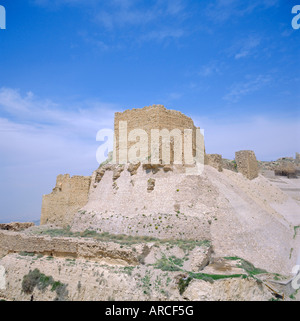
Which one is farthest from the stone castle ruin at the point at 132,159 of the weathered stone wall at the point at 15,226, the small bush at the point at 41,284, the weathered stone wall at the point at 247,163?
the small bush at the point at 41,284

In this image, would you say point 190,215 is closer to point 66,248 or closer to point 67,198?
point 66,248

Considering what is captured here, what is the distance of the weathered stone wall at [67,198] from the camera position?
20.1 metres

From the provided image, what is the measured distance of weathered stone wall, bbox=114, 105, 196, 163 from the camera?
61.6ft

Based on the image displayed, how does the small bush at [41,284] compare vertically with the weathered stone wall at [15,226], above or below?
below

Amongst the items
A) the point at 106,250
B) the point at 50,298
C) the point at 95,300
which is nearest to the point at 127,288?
the point at 95,300

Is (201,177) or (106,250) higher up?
(201,177)

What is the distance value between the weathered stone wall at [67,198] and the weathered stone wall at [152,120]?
3.17m

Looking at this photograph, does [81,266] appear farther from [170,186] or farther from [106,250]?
[170,186]

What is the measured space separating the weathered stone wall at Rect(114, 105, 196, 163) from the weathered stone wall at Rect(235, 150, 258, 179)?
23.4 feet

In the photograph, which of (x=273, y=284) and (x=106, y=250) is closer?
(x=273, y=284)

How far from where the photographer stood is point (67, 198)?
20375mm

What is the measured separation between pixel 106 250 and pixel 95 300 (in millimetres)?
2138

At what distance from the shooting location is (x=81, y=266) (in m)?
11.4

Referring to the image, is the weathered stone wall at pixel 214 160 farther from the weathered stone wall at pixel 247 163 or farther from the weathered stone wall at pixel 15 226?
the weathered stone wall at pixel 15 226
